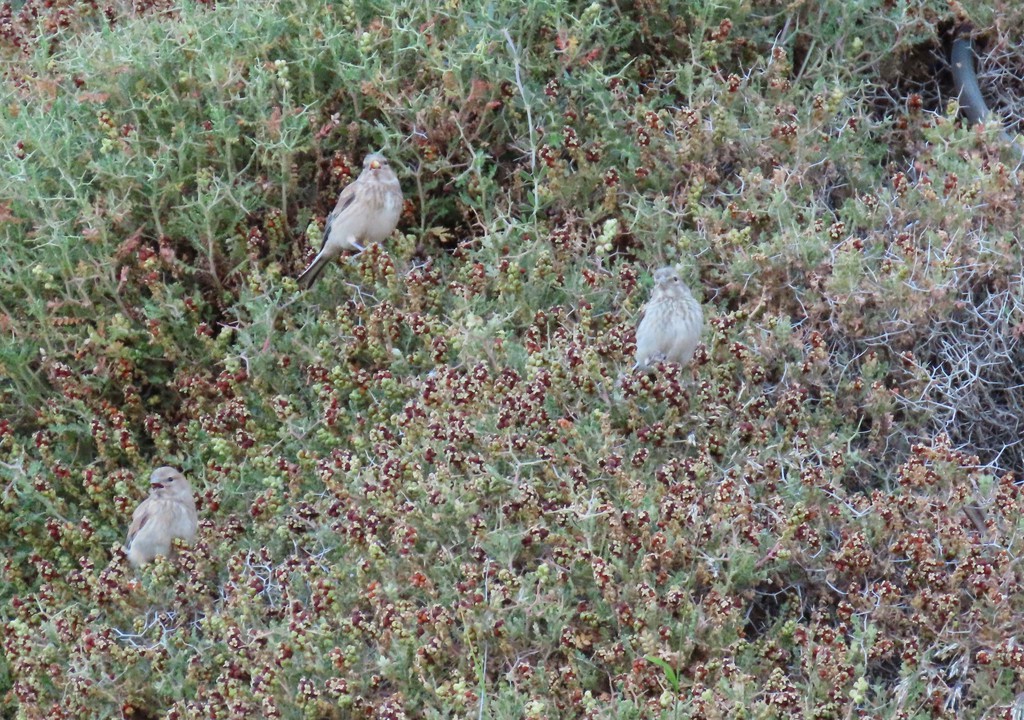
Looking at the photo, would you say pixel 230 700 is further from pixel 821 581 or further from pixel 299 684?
pixel 821 581

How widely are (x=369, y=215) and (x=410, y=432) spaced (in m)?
1.48

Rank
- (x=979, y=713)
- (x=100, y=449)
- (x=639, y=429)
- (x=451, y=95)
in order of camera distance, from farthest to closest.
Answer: (x=451, y=95) < (x=100, y=449) < (x=639, y=429) < (x=979, y=713)

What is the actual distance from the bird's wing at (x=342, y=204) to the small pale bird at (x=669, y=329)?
68.7 inches

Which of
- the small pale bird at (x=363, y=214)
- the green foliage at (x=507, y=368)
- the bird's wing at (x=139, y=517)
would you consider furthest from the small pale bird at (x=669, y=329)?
the bird's wing at (x=139, y=517)

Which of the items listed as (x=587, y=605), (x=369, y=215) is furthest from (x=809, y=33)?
(x=587, y=605)

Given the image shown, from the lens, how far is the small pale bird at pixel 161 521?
6512mm

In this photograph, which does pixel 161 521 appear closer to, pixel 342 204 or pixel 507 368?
pixel 507 368

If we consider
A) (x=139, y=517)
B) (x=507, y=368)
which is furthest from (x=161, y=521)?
(x=507, y=368)

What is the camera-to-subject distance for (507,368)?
6688 millimetres

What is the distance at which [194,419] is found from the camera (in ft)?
24.2

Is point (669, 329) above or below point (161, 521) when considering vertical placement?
above

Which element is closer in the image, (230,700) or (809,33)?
(230,700)

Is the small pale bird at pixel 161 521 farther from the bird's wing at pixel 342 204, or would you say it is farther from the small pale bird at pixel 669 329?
the small pale bird at pixel 669 329

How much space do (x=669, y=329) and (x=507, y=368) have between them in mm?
767
